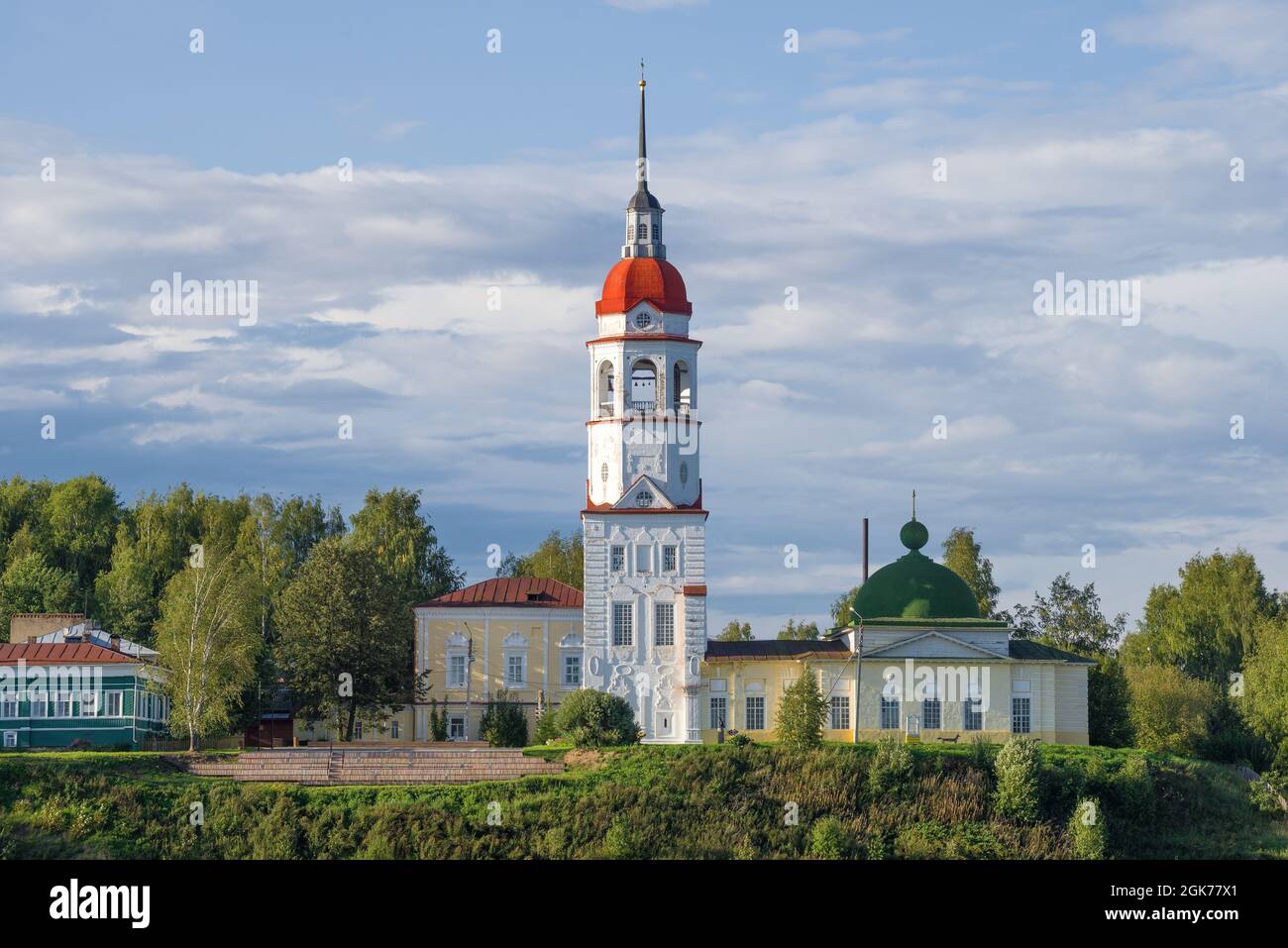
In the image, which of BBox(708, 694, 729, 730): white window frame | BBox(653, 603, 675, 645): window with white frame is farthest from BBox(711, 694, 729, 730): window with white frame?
BBox(653, 603, 675, 645): window with white frame

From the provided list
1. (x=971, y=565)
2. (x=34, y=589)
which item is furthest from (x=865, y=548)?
(x=34, y=589)

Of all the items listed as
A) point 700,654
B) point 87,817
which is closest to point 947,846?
point 700,654

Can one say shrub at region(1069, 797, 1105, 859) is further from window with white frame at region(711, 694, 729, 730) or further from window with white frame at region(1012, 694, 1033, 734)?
window with white frame at region(711, 694, 729, 730)

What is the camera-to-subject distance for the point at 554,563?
95688 mm

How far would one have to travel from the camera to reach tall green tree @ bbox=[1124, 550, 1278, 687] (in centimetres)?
8856

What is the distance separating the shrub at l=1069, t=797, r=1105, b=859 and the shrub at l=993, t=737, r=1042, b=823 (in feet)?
3.89

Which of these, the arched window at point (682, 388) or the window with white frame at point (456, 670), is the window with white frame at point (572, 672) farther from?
the arched window at point (682, 388)

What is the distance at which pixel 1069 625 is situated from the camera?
9394 cm

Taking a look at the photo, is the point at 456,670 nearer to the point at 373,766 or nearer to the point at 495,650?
the point at 495,650

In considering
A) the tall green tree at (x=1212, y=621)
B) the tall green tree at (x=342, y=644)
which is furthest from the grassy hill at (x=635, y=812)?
the tall green tree at (x=1212, y=621)

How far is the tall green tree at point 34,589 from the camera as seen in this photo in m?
86.3

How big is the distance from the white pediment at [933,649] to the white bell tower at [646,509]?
6393 mm
